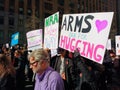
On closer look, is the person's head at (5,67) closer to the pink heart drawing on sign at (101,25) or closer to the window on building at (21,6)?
Answer: the pink heart drawing on sign at (101,25)

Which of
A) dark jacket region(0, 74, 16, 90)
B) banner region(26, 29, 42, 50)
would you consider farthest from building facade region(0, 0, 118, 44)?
dark jacket region(0, 74, 16, 90)

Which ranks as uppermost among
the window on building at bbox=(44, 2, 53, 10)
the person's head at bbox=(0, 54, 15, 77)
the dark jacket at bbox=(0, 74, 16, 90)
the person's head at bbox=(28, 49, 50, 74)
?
the window on building at bbox=(44, 2, 53, 10)

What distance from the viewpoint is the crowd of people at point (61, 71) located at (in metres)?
2.98

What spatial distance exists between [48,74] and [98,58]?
6.33 feet

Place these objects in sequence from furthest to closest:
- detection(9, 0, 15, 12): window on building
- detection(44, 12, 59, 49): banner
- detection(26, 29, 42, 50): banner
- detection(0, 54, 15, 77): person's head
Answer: detection(9, 0, 15, 12): window on building, detection(26, 29, 42, 50): banner, detection(44, 12, 59, 49): banner, detection(0, 54, 15, 77): person's head

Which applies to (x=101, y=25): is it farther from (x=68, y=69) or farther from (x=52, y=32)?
(x=52, y=32)

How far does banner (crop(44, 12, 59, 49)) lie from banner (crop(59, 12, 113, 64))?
1.51 ft

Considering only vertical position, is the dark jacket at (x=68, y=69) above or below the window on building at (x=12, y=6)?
below

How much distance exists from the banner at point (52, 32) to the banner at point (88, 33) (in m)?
0.46

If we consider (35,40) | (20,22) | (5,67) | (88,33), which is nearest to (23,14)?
(20,22)

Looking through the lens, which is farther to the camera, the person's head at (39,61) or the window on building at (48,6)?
the window on building at (48,6)

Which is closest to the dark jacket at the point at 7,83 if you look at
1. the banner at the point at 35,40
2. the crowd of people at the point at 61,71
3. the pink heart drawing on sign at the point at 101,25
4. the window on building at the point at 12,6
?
the crowd of people at the point at 61,71

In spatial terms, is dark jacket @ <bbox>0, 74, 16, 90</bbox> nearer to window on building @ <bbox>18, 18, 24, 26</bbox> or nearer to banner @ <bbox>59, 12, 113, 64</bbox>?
banner @ <bbox>59, 12, 113, 64</bbox>

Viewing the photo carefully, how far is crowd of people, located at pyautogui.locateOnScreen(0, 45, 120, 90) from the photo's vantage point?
9.79 feet
